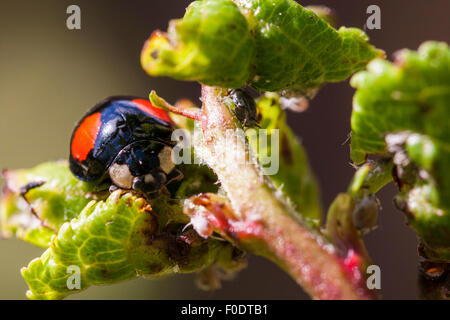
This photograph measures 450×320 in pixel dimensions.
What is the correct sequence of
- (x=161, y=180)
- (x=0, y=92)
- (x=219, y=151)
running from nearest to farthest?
(x=219, y=151)
(x=161, y=180)
(x=0, y=92)

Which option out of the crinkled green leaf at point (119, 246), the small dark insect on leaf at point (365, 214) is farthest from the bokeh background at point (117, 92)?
the small dark insect on leaf at point (365, 214)

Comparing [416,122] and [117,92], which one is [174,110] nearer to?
[416,122]

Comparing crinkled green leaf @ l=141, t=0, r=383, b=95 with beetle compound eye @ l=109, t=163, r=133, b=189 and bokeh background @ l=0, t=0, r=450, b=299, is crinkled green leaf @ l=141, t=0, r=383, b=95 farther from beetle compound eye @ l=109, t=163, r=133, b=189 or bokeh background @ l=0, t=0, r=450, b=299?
bokeh background @ l=0, t=0, r=450, b=299

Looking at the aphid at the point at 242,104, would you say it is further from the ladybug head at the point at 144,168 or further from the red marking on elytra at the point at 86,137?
the red marking on elytra at the point at 86,137

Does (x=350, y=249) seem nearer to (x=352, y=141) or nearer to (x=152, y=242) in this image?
(x=352, y=141)

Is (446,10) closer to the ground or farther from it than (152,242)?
farther from it

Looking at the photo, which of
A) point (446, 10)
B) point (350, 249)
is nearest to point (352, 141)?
point (350, 249)

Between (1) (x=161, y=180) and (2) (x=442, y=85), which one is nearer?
(2) (x=442, y=85)
